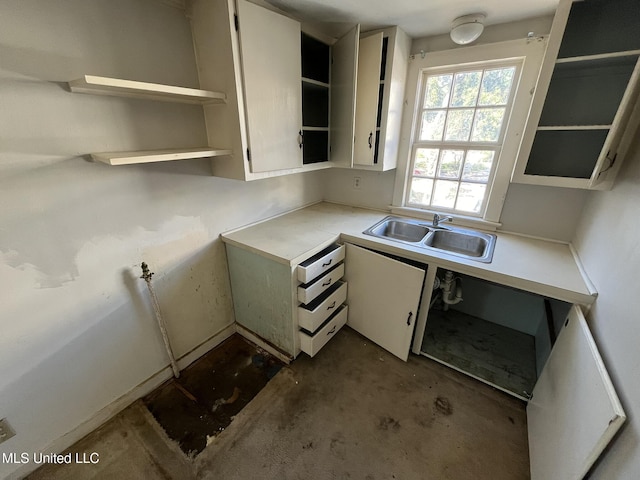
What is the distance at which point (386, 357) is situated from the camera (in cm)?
183

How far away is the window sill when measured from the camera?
1.91 m

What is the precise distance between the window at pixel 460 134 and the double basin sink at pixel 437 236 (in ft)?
0.75

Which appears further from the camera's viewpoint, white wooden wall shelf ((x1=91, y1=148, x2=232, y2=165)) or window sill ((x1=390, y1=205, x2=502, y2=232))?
window sill ((x1=390, y1=205, x2=502, y2=232))

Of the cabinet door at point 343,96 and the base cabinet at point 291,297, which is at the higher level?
the cabinet door at point 343,96

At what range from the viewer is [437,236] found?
1.99 m

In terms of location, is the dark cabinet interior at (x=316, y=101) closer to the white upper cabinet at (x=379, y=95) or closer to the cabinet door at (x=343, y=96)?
the cabinet door at (x=343, y=96)

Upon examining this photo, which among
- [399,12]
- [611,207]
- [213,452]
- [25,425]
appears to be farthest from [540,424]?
[25,425]

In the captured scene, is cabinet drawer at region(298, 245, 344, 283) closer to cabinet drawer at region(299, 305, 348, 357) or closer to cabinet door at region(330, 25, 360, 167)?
cabinet drawer at region(299, 305, 348, 357)

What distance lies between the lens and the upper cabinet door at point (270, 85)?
1.25 metres

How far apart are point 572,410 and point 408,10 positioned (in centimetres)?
200

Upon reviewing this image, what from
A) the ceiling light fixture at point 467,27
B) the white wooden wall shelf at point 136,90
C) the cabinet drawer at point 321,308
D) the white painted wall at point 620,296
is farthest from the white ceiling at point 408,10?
the cabinet drawer at point 321,308

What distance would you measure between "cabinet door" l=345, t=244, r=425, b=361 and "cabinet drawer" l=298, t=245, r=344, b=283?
101 millimetres

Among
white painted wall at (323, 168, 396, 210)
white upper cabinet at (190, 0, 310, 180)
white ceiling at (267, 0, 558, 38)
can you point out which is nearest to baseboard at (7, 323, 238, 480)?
white upper cabinet at (190, 0, 310, 180)

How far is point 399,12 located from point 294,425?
2371 millimetres
